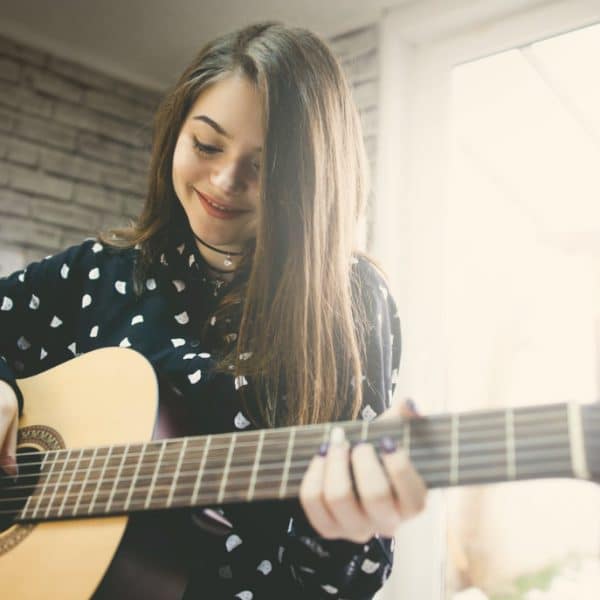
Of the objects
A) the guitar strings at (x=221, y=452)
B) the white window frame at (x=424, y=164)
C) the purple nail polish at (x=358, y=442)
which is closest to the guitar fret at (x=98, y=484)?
the guitar strings at (x=221, y=452)

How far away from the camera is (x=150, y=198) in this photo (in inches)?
45.9

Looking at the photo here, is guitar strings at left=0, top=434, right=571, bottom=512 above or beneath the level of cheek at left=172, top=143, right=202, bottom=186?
beneath

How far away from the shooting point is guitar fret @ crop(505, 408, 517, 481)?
573 millimetres

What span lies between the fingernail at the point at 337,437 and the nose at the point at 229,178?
1.42 feet

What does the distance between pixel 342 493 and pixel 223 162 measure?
0.54m

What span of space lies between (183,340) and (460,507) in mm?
978

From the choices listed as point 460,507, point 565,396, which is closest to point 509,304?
point 565,396

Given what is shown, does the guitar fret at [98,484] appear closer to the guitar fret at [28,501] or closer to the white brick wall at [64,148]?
the guitar fret at [28,501]

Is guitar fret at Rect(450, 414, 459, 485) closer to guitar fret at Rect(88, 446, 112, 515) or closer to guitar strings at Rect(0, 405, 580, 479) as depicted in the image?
guitar strings at Rect(0, 405, 580, 479)

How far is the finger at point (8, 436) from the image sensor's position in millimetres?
933

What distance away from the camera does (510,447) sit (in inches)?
23.0

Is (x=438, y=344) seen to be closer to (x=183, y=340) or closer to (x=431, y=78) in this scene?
(x=431, y=78)

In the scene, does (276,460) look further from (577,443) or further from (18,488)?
(18,488)

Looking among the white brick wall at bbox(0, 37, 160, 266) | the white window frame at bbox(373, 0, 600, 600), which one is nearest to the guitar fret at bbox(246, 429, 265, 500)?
the white window frame at bbox(373, 0, 600, 600)
